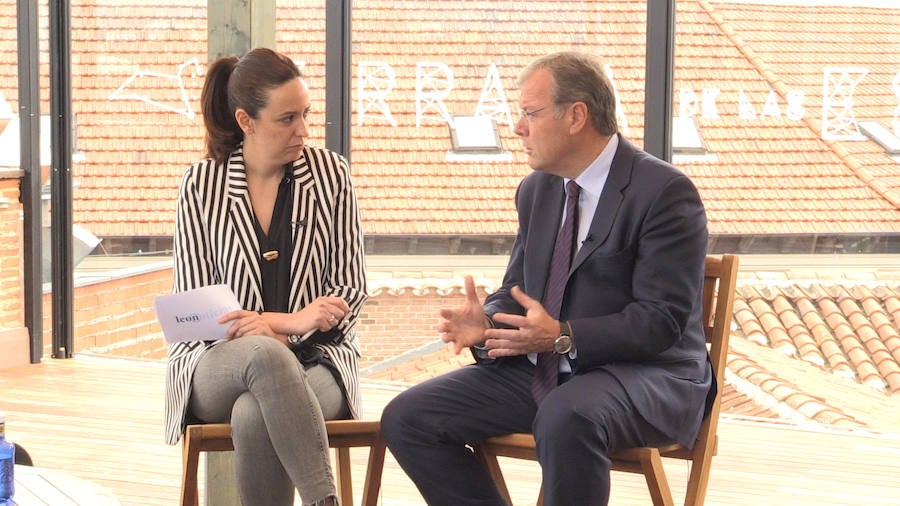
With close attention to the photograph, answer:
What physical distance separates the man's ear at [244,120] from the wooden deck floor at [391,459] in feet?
4.54

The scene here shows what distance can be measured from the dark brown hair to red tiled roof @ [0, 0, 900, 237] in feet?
7.70

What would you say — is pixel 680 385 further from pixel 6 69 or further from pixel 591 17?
pixel 6 69

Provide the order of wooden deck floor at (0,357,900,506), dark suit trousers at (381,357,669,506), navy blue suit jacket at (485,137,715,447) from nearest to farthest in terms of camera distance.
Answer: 1. dark suit trousers at (381,357,669,506)
2. navy blue suit jacket at (485,137,715,447)
3. wooden deck floor at (0,357,900,506)

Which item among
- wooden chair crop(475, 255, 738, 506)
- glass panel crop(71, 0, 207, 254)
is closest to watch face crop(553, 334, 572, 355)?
wooden chair crop(475, 255, 738, 506)

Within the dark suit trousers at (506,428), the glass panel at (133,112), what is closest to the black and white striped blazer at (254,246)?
the dark suit trousers at (506,428)

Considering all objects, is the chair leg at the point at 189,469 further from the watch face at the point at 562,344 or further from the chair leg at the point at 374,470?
the watch face at the point at 562,344

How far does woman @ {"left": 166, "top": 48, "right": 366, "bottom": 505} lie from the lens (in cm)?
265

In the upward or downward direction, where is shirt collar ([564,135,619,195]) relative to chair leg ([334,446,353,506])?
upward

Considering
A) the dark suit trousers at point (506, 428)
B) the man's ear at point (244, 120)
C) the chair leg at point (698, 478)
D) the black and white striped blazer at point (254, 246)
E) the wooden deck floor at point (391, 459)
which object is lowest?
the wooden deck floor at point (391, 459)

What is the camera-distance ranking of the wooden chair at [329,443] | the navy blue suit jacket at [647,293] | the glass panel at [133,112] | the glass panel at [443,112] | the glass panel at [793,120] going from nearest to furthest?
the navy blue suit jacket at [647,293] → the wooden chair at [329,443] → the glass panel at [793,120] → the glass panel at [443,112] → the glass panel at [133,112]

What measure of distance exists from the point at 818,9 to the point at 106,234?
3652 millimetres

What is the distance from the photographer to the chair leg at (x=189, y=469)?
8.28 ft

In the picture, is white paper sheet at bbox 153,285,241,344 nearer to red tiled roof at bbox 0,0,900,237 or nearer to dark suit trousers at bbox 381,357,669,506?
dark suit trousers at bbox 381,357,669,506

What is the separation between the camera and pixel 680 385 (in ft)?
8.13
